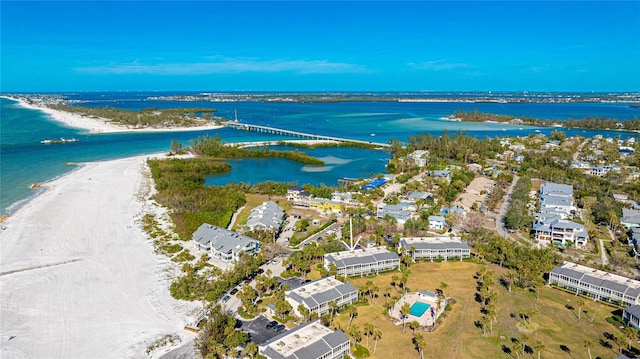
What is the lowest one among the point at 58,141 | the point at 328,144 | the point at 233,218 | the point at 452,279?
the point at 328,144

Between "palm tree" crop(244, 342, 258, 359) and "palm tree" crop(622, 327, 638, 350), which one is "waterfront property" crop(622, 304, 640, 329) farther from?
"palm tree" crop(244, 342, 258, 359)

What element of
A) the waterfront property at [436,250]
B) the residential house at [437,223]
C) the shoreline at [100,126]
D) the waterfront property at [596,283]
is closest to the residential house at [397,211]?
the residential house at [437,223]

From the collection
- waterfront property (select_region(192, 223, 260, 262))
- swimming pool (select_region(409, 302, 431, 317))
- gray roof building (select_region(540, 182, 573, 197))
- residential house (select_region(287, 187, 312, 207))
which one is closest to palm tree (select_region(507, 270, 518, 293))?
swimming pool (select_region(409, 302, 431, 317))

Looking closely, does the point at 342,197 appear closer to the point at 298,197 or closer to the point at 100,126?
the point at 298,197

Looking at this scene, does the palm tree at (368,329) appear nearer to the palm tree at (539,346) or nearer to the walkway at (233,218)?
the palm tree at (539,346)

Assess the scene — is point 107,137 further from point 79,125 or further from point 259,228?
point 259,228

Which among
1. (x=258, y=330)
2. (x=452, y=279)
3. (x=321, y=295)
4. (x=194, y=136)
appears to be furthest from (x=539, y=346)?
(x=194, y=136)
